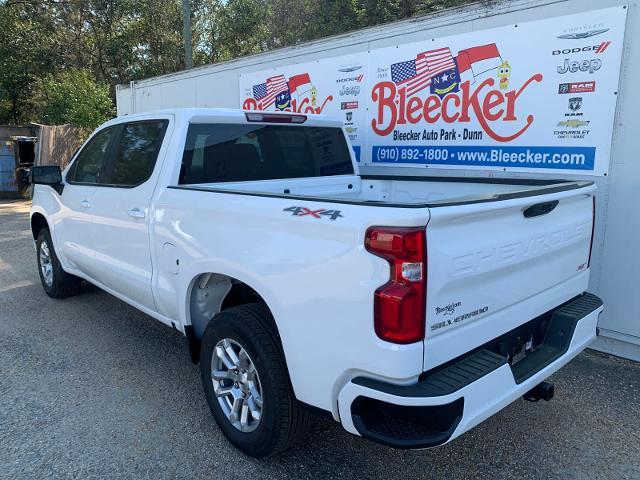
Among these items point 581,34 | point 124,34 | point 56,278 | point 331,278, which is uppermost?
point 124,34

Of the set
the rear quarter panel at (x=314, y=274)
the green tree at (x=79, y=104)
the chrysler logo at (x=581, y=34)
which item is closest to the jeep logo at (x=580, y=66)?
the chrysler logo at (x=581, y=34)

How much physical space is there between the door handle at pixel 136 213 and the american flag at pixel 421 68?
10.4ft

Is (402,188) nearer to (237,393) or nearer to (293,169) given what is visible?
(293,169)

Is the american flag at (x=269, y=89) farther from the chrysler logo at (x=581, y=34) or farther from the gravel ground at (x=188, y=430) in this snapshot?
the gravel ground at (x=188, y=430)

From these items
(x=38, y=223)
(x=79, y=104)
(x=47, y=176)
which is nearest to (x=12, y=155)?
(x=79, y=104)

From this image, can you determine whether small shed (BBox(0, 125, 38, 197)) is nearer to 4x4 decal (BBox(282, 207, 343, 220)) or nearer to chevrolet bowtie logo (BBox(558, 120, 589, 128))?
chevrolet bowtie logo (BBox(558, 120, 589, 128))

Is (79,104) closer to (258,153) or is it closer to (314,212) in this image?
(258,153)

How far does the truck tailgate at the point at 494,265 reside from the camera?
2051mm

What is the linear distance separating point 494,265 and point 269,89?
5.52 m

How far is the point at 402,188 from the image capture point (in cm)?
418

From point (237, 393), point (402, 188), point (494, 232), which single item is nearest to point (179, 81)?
point (402, 188)

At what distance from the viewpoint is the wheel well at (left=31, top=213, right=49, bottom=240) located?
5.48 m

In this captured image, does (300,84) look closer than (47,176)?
No

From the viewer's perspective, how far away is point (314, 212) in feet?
7.43
